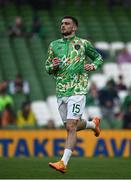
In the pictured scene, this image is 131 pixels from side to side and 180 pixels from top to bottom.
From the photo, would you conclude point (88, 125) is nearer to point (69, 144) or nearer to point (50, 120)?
point (69, 144)

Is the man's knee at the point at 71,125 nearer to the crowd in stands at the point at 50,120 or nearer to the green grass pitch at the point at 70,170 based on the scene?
the green grass pitch at the point at 70,170

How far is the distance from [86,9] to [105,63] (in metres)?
4.87

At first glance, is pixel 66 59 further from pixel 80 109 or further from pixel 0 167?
pixel 0 167

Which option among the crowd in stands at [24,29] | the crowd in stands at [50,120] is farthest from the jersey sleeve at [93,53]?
the crowd in stands at [24,29]

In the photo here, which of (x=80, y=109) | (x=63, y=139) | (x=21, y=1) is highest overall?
(x=21, y=1)

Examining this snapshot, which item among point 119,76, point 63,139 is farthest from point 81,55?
point 119,76

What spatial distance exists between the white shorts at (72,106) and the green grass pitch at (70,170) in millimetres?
831

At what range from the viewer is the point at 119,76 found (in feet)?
84.6

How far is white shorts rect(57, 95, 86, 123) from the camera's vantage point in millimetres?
13219

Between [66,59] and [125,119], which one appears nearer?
[66,59]

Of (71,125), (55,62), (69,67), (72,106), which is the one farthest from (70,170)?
(55,62)

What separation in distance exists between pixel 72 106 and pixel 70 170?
4.06ft

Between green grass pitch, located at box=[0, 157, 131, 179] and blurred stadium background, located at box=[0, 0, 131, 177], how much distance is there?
5.20 m

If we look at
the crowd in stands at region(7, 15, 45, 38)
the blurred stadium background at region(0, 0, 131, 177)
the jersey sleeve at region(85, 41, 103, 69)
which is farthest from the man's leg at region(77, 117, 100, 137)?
the crowd in stands at region(7, 15, 45, 38)
